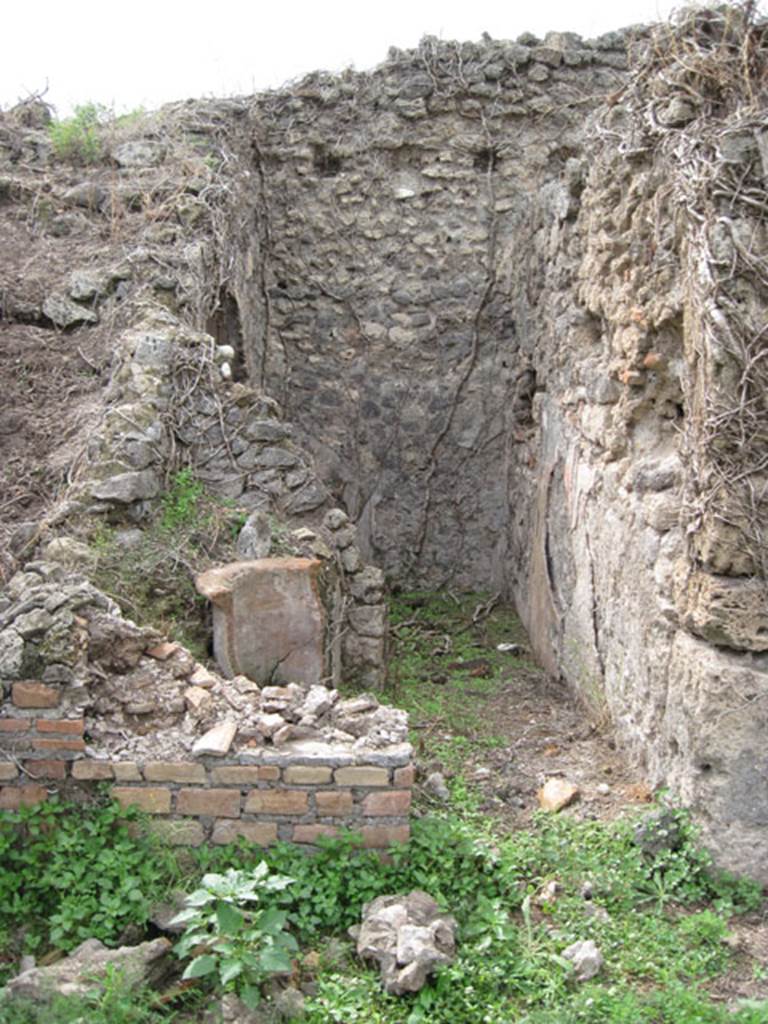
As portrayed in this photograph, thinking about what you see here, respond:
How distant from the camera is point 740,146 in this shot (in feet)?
11.3

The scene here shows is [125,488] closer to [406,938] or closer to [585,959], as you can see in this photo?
[406,938]

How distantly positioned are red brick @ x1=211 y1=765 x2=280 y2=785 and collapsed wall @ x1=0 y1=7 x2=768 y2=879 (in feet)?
2.40

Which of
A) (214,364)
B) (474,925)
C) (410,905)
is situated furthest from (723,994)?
(214,364)

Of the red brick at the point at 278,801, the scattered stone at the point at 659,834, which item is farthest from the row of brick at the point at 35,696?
the scattered stone at the point at 659,834

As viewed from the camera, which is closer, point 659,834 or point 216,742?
point 216,742

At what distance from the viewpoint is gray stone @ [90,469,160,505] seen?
15.4 ft

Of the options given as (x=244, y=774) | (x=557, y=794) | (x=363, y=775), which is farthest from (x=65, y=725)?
(x=557, y=794)

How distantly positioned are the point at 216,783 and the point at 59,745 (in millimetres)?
525

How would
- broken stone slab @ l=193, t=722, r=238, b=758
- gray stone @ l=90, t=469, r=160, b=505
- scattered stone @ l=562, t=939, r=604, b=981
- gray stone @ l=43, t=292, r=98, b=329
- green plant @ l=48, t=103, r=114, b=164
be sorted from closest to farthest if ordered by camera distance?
1. scattered stone @ l=562, t=939, r=604, b=981
2. broken stone slab @ l=193, t=722, r=238, b=758
3. gray stone @ l=90, t=469, r=160, b=505
4. gray stone @ l=43, t=292, r=98, b=329
5. green plant @ l=48, t=103, r=114, b=164

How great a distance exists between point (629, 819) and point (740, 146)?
236 cm

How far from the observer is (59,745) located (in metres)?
3.33

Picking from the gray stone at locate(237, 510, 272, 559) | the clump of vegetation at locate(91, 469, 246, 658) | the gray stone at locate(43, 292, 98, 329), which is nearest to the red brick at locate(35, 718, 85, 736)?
the clump of vegetation at locate(91, 469, 246, 658)

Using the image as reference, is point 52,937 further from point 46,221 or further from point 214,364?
point 46,221

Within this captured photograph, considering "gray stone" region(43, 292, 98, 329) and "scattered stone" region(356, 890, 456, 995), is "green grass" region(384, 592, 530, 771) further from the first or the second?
"gray stone" region(43, 292, 98, 329)
